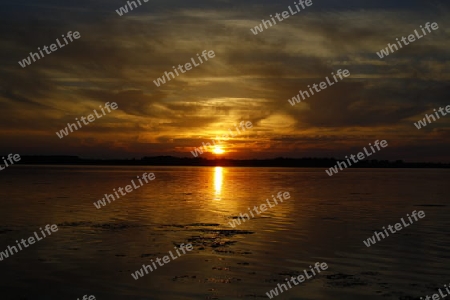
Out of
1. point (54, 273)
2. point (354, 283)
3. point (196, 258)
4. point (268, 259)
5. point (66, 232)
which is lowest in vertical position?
point (354, 283)

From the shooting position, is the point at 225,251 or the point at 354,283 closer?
the point at 354,283

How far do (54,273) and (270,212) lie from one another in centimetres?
1965

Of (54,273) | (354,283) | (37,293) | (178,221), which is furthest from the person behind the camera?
(178,221)

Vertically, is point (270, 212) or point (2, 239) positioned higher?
point (2, 239)

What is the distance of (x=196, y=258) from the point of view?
18.1 metres

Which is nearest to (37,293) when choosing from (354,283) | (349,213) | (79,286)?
(79,286)

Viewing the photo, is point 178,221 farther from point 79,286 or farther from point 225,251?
point 79,286

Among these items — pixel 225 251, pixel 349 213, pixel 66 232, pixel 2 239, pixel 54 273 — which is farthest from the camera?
pixel 349 213

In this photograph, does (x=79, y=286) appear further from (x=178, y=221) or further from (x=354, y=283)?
(x=178, y=221)

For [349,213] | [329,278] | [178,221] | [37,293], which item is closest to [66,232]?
[178,221]

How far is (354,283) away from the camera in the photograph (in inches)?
575

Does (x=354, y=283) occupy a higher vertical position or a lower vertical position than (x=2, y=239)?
lower

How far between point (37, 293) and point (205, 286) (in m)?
4.56

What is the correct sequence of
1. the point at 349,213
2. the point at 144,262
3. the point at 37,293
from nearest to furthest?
the point at 37,293 < the point at 144,262 < the point at 349,213
